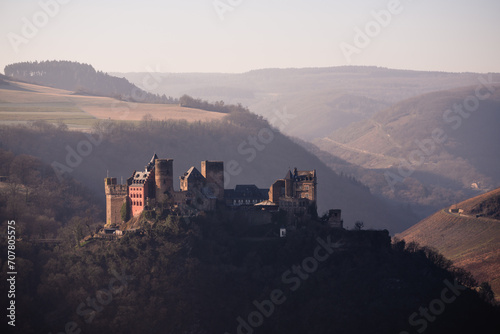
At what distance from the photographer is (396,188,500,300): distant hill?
4860 inches

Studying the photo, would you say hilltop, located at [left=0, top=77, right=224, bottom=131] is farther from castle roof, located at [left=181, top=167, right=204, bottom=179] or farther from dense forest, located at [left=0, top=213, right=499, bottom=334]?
dense forest, located at [left=0, top=213, right=499, bottom=334]

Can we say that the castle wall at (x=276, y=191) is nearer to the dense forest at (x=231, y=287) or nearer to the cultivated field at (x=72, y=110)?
the dense forest at (x=231, y=287)

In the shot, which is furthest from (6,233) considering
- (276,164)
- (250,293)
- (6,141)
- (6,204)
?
(276,164)

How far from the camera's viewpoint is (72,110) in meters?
183

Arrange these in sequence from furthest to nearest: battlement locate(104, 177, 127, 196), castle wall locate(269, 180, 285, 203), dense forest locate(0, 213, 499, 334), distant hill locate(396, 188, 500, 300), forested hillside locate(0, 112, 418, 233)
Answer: forested hillside locate(0, 112, 418, 233) → distant hill locate(396, 188, 500, 300) → castle wall locate(269, 180, 285, 203) → battlement locate(104, 177, 127, 196) → dense forest locate(0, 213, 499, 334)

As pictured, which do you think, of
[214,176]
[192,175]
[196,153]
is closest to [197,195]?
[192,175]

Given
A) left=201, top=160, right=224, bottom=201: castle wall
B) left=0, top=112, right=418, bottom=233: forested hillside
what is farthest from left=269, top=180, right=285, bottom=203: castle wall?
left=0, top=112, right=418, bottom=233: forested hillside

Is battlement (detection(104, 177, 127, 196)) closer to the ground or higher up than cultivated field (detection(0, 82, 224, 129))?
closer to the ground

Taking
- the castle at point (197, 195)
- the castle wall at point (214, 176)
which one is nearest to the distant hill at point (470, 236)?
the castle at point (197, 195)

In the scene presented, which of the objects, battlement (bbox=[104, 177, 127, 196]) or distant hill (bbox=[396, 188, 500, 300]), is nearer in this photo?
battlement (bbox=[104, 177, 127, 196])

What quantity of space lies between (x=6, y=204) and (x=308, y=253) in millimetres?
42169

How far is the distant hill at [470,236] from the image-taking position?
12344 centimetres

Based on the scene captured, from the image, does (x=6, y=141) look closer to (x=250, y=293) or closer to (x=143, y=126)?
(x=143, y=126)

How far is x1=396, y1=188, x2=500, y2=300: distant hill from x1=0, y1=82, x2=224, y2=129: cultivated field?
57949mm
